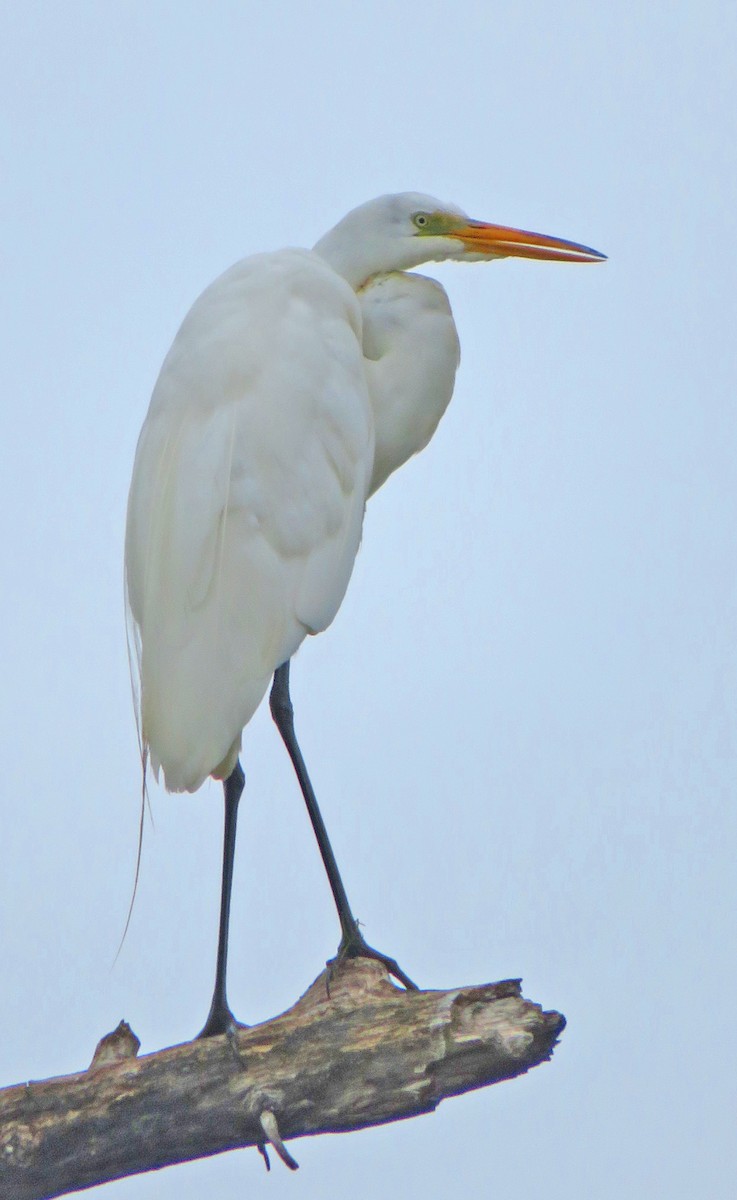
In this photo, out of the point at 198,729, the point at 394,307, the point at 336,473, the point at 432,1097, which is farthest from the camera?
the point at 394,307

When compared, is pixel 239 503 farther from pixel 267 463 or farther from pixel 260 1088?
pixel 260 1088

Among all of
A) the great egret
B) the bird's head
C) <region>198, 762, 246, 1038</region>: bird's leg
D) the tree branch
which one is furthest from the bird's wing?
the tree branch

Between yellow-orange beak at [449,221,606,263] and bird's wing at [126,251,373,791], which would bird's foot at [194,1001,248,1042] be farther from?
yellow-orange beak at [449,221,606,263]

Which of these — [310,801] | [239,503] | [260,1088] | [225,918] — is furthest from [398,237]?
[260,1088]

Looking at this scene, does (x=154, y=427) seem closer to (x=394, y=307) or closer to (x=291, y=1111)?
(x=394, y=307)

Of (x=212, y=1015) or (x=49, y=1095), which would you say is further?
(x=212, y=1015)

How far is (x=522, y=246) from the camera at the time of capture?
4332mm

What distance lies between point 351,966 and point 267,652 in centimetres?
73

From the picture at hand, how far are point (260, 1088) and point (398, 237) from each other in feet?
7.73

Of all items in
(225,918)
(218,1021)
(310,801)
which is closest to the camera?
(218,1021)

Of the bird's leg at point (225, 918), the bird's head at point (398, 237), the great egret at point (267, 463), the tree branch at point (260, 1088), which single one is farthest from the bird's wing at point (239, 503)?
the tree branch at point (260, 1088)

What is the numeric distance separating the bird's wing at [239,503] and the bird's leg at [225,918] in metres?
0.43

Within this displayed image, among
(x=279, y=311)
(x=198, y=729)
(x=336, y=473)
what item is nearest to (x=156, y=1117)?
(x=198, y=729)

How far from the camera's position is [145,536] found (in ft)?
11.6
